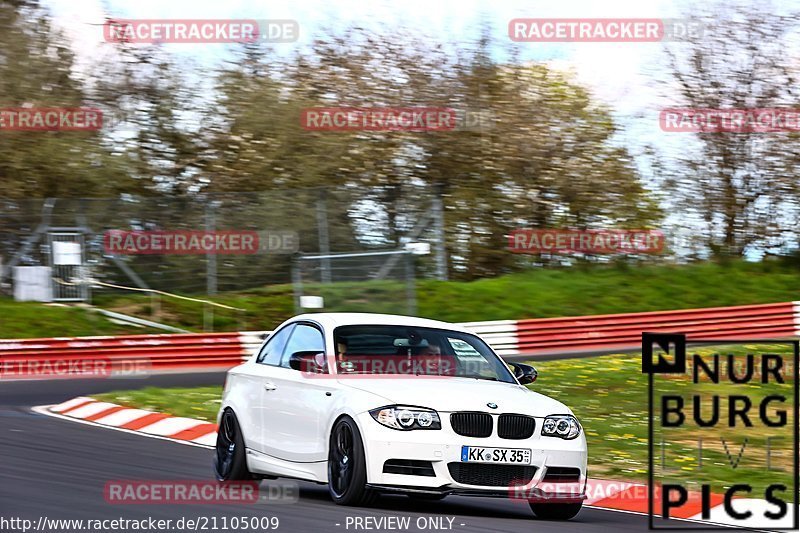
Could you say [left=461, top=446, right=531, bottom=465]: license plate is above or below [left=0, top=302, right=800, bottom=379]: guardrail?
above

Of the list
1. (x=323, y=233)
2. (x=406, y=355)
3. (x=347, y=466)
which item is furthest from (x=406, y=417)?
(x=323, y=233)

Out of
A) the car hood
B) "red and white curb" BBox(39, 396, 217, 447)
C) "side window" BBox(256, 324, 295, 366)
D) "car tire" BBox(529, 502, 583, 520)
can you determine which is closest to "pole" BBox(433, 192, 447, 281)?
"red and white curb" BBox(39, 396, 217, 447)

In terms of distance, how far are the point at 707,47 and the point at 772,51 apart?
159 cm

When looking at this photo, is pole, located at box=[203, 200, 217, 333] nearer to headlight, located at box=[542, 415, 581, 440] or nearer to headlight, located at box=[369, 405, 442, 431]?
headlight, located at box=[542, 415, 581, 440]

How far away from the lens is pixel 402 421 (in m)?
9.11

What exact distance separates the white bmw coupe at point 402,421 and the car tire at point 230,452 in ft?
0.05

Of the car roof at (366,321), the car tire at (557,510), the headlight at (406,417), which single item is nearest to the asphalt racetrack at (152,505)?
the car tire at (557,510)

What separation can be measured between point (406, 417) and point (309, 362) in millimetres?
1246

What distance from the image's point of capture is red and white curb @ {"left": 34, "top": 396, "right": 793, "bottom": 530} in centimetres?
979

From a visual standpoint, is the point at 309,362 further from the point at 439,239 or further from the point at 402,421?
the point at 439,239

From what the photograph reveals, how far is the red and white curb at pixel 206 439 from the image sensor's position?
32.1 feet

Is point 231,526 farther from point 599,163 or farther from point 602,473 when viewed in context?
point 599,163

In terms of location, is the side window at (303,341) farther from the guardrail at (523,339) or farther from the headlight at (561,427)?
the guardrail at (523,339)

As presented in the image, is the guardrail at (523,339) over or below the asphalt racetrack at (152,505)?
below
